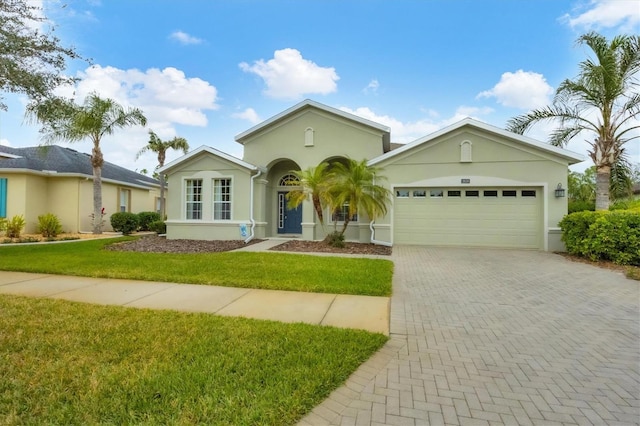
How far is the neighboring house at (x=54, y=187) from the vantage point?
16.3 meters

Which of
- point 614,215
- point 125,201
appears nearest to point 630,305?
point 614,215

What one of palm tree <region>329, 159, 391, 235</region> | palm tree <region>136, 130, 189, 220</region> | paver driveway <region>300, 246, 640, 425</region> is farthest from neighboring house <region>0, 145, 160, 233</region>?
paver driveway <region>300, 246, 640, 425</region>

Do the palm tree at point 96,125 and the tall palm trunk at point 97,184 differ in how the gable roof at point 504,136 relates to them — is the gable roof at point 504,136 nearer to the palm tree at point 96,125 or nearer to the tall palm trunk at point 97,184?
the palm tree at point 96,125

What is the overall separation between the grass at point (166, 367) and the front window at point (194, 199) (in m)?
10.1

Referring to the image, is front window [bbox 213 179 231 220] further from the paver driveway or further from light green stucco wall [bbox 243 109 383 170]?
the paver driveway

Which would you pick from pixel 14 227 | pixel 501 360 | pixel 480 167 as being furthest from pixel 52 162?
pixel 501 360

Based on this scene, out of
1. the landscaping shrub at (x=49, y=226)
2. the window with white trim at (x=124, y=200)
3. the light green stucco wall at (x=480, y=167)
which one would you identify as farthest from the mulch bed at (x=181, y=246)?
the window with white trim at (x=124, y=200)

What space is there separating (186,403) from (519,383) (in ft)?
10.1

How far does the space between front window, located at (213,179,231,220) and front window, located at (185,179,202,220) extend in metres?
0.78

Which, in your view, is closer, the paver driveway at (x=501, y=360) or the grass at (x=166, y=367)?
the grass at (x=166, y=367)

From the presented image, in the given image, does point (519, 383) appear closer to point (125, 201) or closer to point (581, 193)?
point (125, 201)

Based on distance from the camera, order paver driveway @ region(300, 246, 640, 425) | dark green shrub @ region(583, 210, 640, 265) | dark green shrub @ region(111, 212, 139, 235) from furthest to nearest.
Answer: dark green shrub @ region(111, 212, 139, 235) → dark green shrub @ region(583, 210, 640, 265) → paver driveway @ region(300, 246, 640, 425)

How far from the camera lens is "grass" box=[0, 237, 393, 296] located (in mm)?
6672

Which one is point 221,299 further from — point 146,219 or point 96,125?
point 146,219
